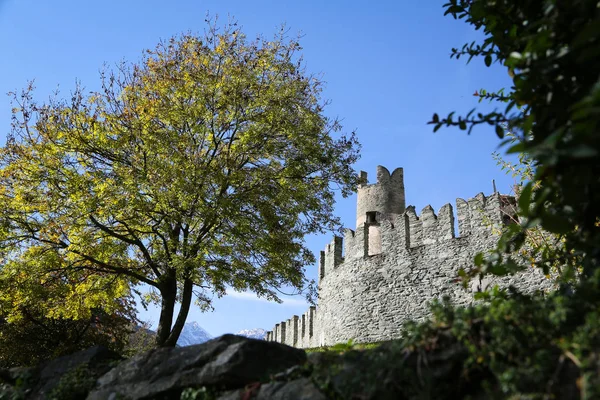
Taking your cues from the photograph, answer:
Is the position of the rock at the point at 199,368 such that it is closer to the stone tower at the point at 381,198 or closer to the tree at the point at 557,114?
the tree at the point at 557,114

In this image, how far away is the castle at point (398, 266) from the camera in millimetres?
17672

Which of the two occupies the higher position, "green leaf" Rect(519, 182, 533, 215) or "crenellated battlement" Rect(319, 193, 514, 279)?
"crenellated battlement" Rect(319, 193, 514, 279)

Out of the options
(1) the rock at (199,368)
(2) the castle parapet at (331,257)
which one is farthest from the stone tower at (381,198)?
(1) the rock at (199,368)

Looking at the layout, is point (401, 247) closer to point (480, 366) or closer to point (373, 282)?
point (373, 282)

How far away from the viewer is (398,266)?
2017 centimetres

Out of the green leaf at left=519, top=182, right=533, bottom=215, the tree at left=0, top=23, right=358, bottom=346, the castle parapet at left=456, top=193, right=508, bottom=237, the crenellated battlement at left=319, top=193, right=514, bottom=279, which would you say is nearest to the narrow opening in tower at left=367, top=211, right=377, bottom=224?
the crenellated battlement at left=319, top=193, right=514, bottom=279

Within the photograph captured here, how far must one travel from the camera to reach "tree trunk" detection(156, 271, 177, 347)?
12.2 metres

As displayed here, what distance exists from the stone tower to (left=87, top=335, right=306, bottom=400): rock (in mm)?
21173

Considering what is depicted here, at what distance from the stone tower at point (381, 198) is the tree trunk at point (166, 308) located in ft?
45.9

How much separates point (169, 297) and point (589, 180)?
11444 mm

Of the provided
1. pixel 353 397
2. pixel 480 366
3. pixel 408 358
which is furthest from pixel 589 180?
pixel 353 397

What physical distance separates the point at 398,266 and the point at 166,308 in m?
10.4

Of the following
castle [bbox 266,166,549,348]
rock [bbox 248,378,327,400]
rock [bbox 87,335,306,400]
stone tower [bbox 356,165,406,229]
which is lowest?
rock [bbox 248,378,327,400]

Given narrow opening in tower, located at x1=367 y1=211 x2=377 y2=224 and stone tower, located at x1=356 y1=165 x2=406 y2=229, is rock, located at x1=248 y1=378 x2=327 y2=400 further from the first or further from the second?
narrow opening in tower, located at x1=367 y1=211 x2=377 y2=224
